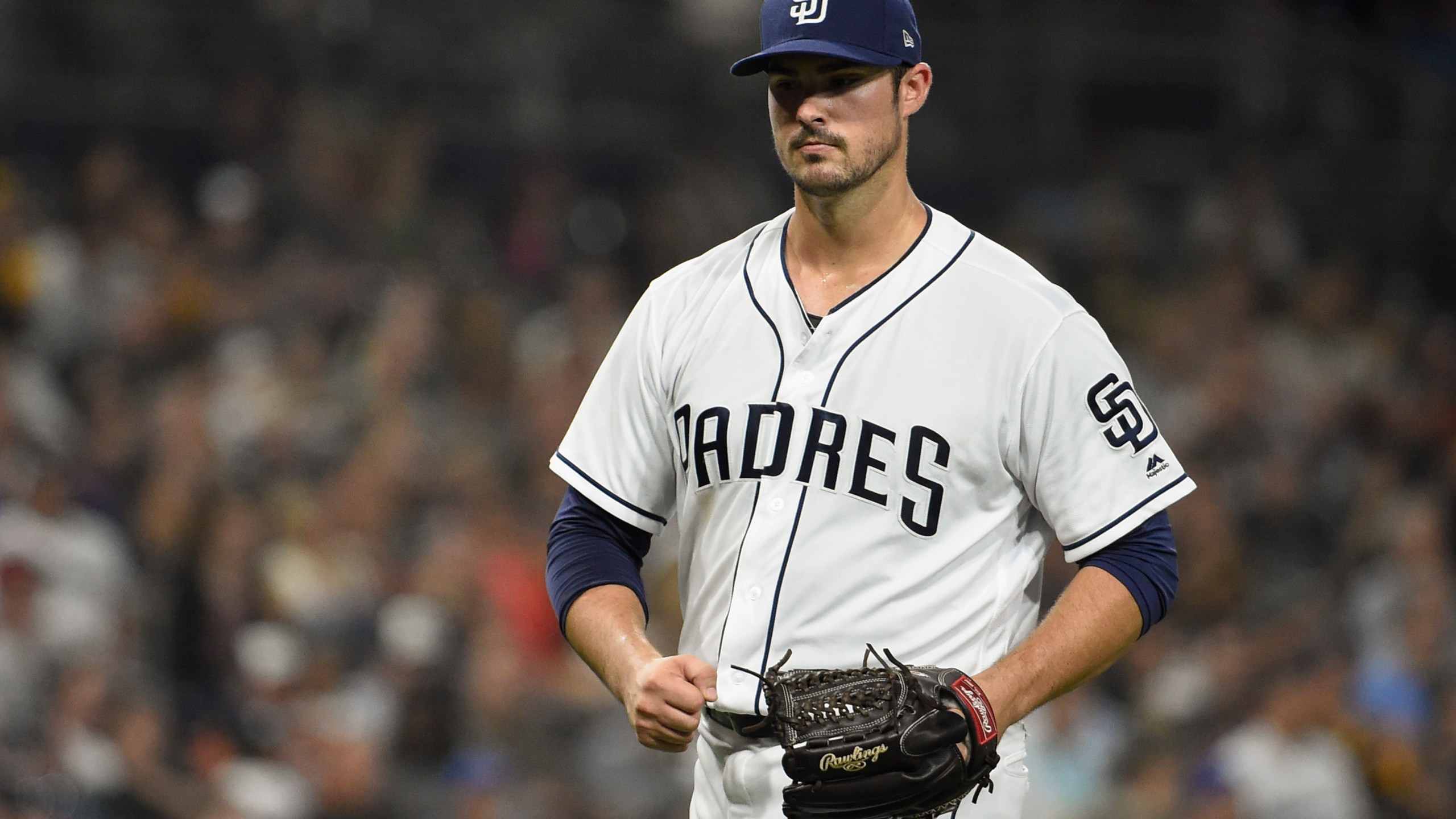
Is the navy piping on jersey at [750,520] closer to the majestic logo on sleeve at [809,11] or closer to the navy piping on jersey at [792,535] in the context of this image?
the navy piping on jersey at [792,535]

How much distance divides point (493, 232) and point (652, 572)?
255 cm

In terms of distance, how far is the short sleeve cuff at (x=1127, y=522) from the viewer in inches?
86.5

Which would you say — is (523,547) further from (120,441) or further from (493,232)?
(493,232)

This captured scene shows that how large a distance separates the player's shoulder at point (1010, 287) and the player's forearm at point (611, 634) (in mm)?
668

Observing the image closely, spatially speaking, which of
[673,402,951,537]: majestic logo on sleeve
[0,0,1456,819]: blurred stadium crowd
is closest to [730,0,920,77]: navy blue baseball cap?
[673,402,951,537]: majestic logo on sleeve

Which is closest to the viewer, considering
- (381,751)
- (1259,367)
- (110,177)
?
(381,751)

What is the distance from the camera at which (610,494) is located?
8.02 feet

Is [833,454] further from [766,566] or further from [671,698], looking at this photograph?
[671,698]

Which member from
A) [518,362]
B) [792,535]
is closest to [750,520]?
[792,535]

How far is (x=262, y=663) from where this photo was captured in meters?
5.69

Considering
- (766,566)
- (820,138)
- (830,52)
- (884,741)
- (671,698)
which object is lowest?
(884,741)

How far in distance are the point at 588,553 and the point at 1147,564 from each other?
2.67 ft

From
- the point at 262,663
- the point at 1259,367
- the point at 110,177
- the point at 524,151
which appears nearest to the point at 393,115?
the point at 524,151

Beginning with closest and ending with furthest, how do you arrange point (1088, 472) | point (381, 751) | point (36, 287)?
point (1088, 472) → point (381, 751) → point (36, 287)
